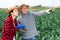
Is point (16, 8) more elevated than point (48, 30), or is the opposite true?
point (16, 8)

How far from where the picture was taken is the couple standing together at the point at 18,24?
16.3 ft

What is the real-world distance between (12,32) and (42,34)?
3095 millimetres

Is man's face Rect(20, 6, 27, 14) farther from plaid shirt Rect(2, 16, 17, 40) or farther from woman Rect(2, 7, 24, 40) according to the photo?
plaid shirt Rect(2, 16, 17, 40)

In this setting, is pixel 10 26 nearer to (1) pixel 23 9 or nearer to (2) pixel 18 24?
(2) pixel 18 24

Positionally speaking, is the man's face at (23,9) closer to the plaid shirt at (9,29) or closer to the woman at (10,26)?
the woman at (10,26)

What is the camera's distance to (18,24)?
5074mm

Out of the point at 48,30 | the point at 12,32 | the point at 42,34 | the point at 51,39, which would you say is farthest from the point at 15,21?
the point at 48,30

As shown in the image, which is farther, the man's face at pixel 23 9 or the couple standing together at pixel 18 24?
the man's face at pixel 23 9

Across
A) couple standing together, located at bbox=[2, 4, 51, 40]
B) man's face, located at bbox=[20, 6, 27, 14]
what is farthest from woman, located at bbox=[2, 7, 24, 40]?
man's face, located at bbox=[20, 6, 27, 14]

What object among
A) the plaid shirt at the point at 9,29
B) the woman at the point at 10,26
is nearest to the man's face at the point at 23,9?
the woman at the point at 10,26

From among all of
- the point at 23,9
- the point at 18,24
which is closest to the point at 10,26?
the point at 18,24

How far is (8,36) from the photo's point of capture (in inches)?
197

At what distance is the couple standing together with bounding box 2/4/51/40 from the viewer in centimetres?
496

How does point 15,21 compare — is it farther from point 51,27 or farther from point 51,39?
point 51,27
